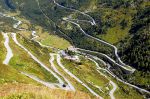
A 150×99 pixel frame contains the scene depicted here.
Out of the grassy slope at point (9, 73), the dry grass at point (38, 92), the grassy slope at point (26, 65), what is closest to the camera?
the dry grass at point (38, 92)

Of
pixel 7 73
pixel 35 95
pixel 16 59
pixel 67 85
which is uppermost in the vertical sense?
pixel 35 95

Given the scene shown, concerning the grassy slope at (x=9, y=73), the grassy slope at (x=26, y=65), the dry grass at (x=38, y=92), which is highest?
the dry grass at (x=38, y=92)

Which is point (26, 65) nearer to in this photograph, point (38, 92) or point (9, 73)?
point (9, 73)

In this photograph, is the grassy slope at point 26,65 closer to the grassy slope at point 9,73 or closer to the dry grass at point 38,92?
the grassy slope at point 9,73

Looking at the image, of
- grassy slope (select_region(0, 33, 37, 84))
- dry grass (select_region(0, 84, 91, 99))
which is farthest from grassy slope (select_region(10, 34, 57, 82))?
dry grass (select_region(0, 84, 91, 99))

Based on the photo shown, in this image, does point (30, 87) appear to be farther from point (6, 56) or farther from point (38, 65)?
point (38, 65)

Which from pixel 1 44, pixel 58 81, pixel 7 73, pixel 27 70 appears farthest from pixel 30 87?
pixel 1 44

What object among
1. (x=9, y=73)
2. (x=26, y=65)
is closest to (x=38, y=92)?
(x=9, y=73)

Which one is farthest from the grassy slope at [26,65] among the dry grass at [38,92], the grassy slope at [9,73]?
the dry grass at [38,92]
